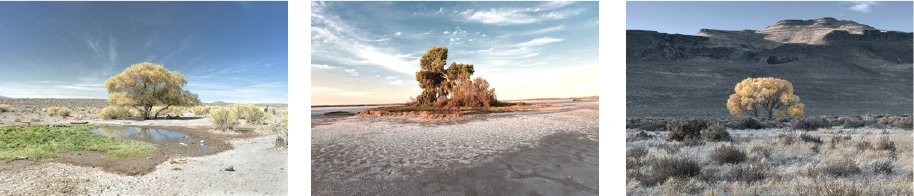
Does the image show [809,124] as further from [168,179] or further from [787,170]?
[168,179]

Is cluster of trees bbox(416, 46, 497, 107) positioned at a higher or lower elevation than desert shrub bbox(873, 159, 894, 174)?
higher

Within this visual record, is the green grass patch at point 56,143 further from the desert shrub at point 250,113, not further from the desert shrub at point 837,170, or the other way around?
the desert shrub at point 837,170

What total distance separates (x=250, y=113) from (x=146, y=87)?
4.23 feet

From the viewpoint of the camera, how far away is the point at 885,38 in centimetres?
748

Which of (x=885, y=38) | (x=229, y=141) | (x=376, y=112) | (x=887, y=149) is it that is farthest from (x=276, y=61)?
(x=885, y=38)

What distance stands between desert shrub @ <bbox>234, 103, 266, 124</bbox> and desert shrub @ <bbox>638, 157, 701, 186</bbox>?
3387mm

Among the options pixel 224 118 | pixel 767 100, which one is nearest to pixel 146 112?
pixel 224 118

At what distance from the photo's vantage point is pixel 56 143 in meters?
3.77

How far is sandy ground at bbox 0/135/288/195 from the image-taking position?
130 inches

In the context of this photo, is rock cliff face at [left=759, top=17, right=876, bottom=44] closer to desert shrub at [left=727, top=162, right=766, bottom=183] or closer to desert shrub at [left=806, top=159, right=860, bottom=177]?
desert shrub at [left=806, top=159, right=860, bottom=177]

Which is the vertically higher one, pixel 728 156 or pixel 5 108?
pixel 5 108

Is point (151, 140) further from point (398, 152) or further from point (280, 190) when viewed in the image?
point (398, 152)

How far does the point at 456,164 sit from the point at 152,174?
2.40 meters

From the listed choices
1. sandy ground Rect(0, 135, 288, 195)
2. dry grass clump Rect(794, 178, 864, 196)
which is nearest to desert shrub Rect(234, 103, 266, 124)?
sandy ground Rect(0, 135, 288, 195)
